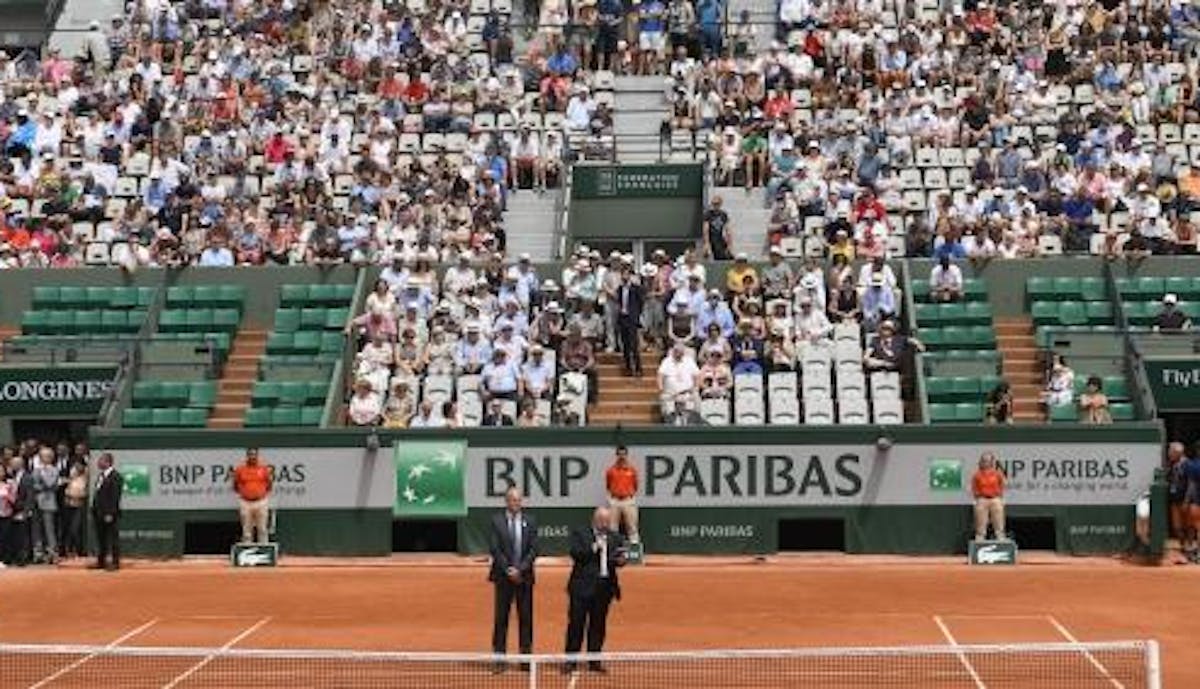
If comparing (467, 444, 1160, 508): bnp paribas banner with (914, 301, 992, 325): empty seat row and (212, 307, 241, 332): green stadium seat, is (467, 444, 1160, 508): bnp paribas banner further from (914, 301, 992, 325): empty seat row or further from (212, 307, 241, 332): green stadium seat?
(212, 307, 241, 332): green stadium seat

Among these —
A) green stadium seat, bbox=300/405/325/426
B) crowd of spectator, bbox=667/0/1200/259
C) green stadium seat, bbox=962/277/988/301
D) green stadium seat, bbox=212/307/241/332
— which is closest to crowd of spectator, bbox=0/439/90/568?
green stadium seat, bbox=300/405/325/426

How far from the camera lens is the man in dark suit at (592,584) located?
18422mm

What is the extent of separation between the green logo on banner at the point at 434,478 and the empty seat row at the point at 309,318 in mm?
4284

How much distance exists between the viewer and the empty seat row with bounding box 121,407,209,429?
29.6 m

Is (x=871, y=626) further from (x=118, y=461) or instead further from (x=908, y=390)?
(x=118, y=461)

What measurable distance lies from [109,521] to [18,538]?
1.74 m

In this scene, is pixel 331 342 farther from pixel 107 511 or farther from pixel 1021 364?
pixel 1021 364

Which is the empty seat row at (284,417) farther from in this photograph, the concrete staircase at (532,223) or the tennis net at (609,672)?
the tennis net at (609,672)

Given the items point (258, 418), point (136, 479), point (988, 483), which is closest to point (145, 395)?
point (258, 418)

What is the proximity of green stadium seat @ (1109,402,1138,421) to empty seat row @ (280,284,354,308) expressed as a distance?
11642 mm

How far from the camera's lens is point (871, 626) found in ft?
71.9

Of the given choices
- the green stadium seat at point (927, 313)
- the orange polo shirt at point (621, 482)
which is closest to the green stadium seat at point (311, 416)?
the orange polo shirt at point (621, 482)

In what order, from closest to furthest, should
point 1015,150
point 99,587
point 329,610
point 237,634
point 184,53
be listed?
point 237,634 < point 329,610 < point 99,587 < point 1015,150 < point 184,53

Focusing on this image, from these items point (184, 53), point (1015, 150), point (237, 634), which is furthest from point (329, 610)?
point (184, 53)
